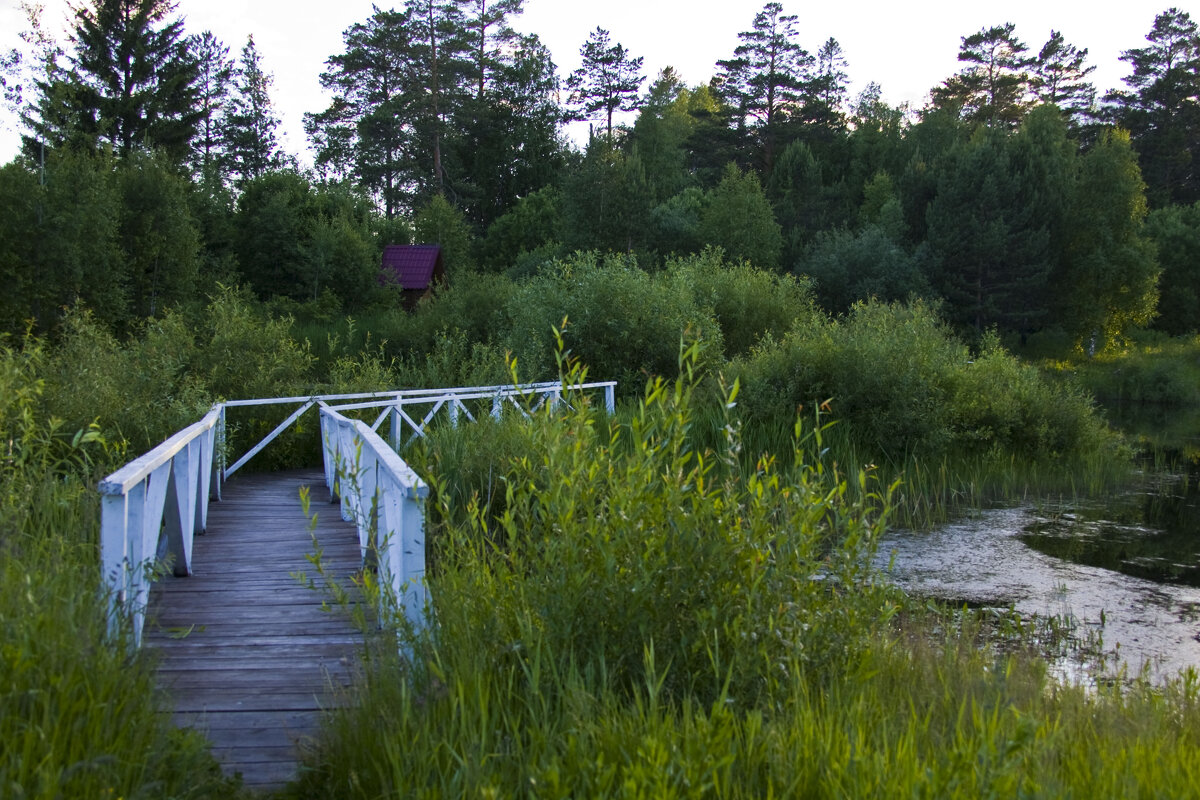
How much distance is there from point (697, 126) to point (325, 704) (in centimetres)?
4992

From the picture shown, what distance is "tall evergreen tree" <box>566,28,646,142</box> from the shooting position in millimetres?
49344

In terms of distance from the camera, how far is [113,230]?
24.5 meters

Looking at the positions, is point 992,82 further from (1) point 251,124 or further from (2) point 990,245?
(1) point 251,124

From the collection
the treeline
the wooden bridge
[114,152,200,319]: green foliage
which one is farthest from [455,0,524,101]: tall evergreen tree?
the wooden bridge

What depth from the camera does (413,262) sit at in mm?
39000

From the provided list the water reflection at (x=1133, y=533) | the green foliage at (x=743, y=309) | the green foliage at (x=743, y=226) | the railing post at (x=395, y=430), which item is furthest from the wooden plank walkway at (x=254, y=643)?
the green foliage at (x=743, y=226)

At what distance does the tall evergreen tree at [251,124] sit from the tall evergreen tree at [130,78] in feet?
21.7

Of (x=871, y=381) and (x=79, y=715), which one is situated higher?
(x=871, y=381)

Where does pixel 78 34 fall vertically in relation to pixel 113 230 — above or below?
above

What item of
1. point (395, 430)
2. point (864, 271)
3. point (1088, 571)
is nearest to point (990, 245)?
point (864, 271)

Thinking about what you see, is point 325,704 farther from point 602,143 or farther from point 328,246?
point 602,143

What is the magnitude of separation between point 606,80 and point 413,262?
16.9 metres

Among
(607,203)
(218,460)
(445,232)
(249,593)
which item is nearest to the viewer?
(249,593)

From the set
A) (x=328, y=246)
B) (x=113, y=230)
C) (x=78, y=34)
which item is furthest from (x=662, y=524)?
(x=78, y=34)
